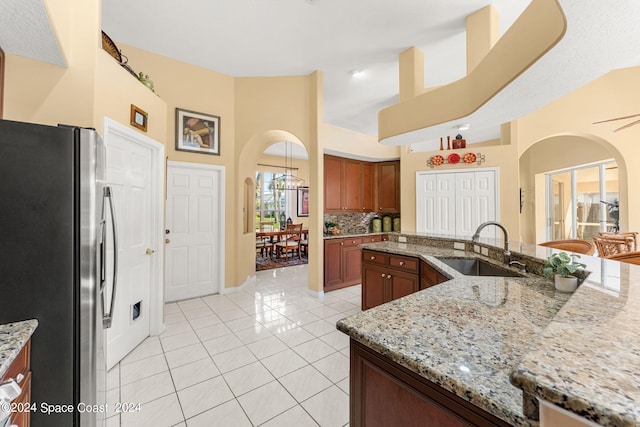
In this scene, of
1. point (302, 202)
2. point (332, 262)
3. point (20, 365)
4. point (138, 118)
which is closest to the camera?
point (20, 365)

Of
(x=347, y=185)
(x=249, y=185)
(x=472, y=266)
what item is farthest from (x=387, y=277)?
(x=249, y=185)

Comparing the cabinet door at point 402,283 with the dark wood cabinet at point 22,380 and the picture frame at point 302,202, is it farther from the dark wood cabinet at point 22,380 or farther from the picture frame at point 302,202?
the picture frame at point 302,202

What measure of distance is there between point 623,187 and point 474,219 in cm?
206

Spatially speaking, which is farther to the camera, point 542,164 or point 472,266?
point 542,164

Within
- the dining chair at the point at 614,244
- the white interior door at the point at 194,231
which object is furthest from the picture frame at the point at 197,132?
the dining chair at the point at 614,244

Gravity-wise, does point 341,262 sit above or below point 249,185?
below

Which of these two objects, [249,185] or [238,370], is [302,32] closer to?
[249,185]

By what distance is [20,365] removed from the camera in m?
0.99

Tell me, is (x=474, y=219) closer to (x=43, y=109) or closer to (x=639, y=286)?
(x=639, y=286)

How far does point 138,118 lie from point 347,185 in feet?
11.8

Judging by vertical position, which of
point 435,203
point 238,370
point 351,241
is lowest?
point 238,370

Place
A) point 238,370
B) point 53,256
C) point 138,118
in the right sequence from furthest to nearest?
point 138,118 → point 238,370 → point 53,256

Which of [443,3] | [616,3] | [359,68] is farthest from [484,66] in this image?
[359,68]

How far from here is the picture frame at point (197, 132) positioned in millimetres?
3585
